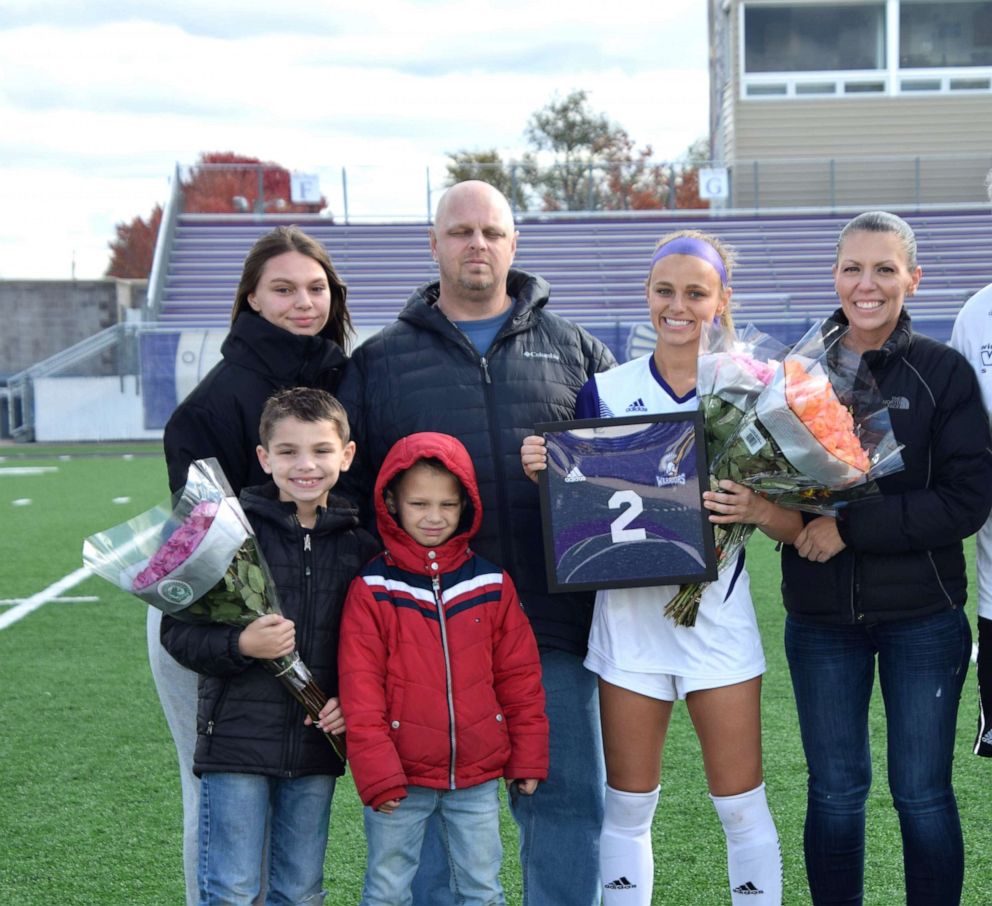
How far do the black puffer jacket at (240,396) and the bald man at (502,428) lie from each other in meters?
0.14

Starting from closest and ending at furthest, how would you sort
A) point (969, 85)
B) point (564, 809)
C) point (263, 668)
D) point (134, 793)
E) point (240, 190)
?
point (263, 668) < point (564, 809) < point (134, 793) < point (240, 190) < point (969, 85)

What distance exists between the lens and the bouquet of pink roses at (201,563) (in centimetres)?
270

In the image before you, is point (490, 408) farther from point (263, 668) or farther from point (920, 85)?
point (920, 85)

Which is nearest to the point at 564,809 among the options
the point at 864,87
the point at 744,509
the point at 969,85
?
the point at 744,509

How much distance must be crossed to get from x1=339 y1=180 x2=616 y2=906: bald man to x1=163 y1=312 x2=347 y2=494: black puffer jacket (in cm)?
14

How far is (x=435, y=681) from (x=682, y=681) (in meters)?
0.58

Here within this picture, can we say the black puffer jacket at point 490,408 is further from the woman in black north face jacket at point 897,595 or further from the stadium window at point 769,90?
the stadium window at point 769,90

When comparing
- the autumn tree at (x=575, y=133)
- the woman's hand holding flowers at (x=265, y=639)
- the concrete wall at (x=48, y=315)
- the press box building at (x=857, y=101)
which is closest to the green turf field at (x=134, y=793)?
the woman's hand holding flowers at (x=265, y=639)

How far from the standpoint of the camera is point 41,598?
25.7 ft

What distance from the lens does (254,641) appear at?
108 inches

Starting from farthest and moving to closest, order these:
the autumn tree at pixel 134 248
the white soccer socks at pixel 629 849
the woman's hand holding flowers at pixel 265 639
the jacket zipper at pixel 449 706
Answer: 1. the autumn tree at pixel 134 248
2. the white soccer socks at pixel 629 849
3. the jacket zipper at pixel 449 706
4. the woman's hand holding flowers at pixel 265 639

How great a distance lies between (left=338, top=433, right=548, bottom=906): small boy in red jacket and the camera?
2842 millimetres

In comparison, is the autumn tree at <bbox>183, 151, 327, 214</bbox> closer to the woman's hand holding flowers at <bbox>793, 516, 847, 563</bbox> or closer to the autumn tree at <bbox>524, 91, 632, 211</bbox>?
the autumn tree at <bbox>524, 91, 632, 211</bbox>

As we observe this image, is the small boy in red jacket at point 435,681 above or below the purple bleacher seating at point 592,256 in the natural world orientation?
below
